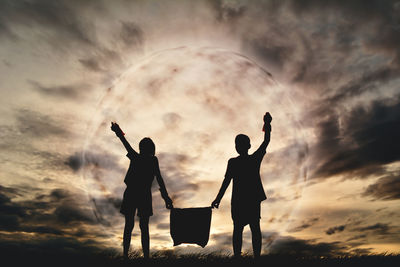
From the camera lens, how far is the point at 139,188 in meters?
7.12

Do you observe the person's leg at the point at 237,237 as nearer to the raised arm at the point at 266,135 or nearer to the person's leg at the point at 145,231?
the raised arm at the point at 266,135

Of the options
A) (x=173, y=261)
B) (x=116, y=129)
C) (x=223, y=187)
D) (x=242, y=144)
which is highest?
(x=116, y=129)

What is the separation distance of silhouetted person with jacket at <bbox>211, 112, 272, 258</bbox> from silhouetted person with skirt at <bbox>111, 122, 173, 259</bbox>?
1937 mm

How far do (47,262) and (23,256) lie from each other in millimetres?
968

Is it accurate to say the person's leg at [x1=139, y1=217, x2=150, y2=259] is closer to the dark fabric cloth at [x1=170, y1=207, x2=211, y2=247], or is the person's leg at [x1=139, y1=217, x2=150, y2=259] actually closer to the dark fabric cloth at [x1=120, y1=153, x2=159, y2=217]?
the dark fabric cloth at [x1=120, y1=153, x2=159, y2=217]

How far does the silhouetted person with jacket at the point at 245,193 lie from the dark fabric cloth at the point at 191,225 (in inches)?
28.0

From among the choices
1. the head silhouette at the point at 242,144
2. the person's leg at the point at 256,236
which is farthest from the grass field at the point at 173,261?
the head silhouette at the point at 242,144

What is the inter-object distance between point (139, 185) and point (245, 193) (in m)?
2.46

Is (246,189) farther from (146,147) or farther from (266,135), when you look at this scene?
(146,147)

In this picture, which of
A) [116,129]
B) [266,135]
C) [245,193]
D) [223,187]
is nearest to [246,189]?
[245,193]

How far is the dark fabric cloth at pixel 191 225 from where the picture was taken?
7191mm

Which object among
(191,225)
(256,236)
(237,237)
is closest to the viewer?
(256,236)

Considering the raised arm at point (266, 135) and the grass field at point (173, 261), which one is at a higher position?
the raised arm at point (266, 135)

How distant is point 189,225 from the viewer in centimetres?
724
